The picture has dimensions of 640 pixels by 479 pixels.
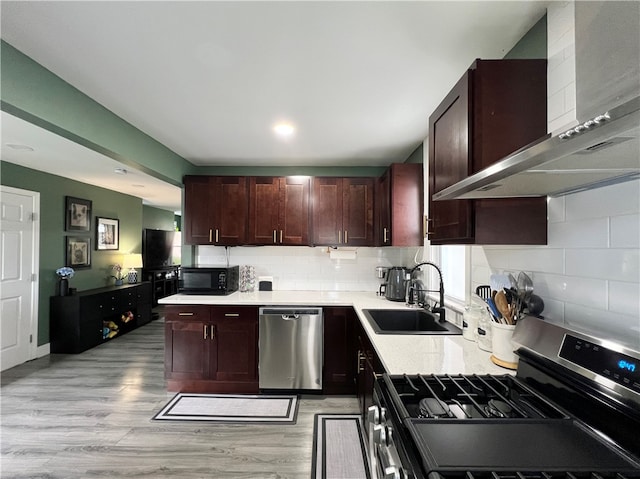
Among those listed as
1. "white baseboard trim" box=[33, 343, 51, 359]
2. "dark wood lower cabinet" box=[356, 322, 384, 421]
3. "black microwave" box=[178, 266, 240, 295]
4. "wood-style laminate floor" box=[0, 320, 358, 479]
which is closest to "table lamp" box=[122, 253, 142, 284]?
"white baseboard trim" box=[33, 343, 51, 359]

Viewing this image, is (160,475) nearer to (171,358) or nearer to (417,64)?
(171,358)

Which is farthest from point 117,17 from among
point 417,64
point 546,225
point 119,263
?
point 119,263

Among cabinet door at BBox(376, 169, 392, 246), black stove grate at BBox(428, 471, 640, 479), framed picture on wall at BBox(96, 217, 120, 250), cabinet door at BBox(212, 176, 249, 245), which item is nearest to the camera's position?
black stove grate at BBox(428, 471, 640, 479)

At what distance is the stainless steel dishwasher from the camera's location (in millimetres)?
2941

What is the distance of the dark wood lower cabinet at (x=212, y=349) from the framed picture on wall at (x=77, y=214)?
2787mm

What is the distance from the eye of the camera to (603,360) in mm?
872

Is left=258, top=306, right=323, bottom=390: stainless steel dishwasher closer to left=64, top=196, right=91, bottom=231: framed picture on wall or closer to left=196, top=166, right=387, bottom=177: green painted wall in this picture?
left=196, top=166, right=387, bottom=177: green painted wall

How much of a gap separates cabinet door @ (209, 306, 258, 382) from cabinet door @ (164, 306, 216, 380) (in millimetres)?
70

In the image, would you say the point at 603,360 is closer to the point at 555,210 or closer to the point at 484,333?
the point at 555,210

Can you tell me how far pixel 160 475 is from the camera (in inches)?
76.0

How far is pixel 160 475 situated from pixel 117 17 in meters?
2.53

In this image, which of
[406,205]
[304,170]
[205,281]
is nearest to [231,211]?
[205,281]

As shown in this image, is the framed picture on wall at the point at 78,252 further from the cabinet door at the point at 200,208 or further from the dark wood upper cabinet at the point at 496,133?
the dark wood upper cabinet at the point at 496,133

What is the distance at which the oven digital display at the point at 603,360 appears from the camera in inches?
31.1
